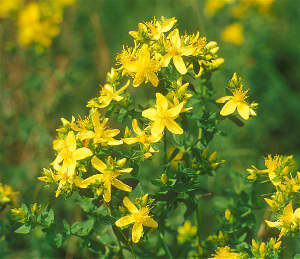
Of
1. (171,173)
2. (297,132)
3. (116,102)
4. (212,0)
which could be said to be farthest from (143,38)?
(212,0)

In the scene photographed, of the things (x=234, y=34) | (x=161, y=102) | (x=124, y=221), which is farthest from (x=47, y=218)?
(x=234, y=34)

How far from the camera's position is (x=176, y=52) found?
6.03ft

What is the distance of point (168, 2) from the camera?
570 cm

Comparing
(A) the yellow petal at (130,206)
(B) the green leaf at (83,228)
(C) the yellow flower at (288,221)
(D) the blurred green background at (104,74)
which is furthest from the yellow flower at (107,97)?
(D) the blurred green background at (104,74)

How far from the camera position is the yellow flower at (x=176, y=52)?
1.80 meters

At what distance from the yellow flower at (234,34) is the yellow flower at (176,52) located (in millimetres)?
3231

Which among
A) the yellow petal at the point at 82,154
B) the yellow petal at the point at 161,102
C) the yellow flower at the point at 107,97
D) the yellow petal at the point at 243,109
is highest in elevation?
the yellow flower at the point at 107,97

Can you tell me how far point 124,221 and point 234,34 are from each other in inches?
158

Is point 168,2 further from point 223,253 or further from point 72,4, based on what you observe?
point 223,253

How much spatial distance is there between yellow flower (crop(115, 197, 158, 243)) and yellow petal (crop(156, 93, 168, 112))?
481 millimetres

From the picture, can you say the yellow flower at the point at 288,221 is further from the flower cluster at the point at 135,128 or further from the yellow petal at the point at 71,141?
the yellow petal at the point at 71,141

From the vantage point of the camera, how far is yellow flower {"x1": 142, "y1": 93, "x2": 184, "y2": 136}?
1731mm

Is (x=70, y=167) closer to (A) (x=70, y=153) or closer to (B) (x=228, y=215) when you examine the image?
(A) (x=70, y=153)

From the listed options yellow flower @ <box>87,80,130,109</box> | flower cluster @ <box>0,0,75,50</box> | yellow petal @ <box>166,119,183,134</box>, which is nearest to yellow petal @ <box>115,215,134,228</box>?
yellow petal @ <box>166,119,183,134</box>
